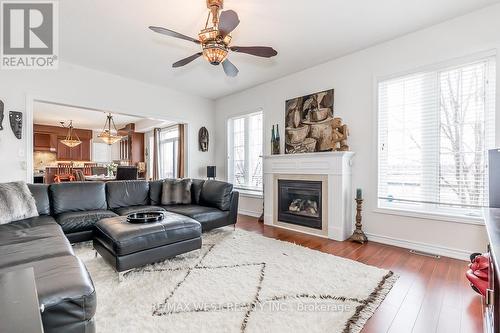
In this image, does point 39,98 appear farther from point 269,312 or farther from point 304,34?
point 269,312

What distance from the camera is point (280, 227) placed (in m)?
4.34

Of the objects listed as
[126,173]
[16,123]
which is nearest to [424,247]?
[126,173]

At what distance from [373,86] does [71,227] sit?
442 cm

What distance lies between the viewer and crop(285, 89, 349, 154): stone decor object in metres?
3.74

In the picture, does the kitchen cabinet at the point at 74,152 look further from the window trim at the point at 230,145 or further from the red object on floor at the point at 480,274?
the red object on floor at the point at 480,274

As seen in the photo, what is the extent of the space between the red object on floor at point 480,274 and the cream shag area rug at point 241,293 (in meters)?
0.58

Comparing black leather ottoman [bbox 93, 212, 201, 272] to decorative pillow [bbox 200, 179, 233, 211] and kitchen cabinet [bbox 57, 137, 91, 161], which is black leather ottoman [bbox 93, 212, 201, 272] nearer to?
decorative pillow [bbox 200, 179, 233, 211]

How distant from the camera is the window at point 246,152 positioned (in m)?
5.32

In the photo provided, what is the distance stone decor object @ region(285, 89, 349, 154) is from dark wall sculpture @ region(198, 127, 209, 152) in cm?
232

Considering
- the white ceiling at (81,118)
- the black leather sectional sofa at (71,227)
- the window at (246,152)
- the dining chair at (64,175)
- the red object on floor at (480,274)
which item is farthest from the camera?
the white ceiling at (81,118)

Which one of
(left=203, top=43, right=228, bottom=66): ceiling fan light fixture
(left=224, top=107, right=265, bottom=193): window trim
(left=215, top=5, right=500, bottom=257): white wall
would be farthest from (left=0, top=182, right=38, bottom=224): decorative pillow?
(left=215, top=5, right=500, bottom=257): white wall

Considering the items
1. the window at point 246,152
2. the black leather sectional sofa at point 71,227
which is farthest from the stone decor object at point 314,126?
the black leather sectional sofa at point 71,227

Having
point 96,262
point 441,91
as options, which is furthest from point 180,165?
point 441,91
